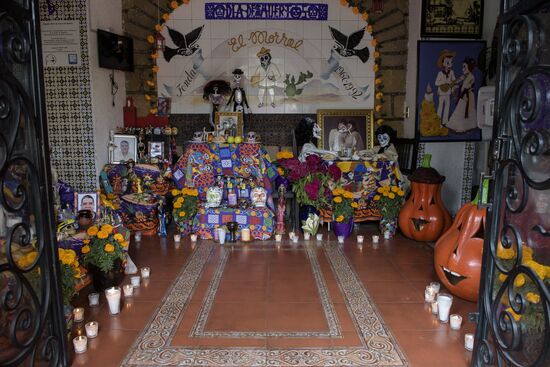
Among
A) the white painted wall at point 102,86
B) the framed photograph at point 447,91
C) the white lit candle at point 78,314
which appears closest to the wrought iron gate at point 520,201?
the white lit candle at point 78,314

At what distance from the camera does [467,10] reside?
5.50m

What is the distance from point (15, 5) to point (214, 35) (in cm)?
454

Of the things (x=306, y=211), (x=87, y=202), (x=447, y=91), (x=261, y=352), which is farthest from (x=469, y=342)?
(x=447, y=91)

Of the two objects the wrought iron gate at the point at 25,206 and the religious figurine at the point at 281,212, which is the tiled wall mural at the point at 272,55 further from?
the wrought iron gate at the point at 25,206

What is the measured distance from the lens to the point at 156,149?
547 centimetres

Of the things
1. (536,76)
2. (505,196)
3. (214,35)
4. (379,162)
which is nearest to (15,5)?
(536,76)

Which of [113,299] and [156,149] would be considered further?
[156,149]

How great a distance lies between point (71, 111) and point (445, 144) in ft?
15.3

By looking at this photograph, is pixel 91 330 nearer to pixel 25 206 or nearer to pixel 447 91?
pixel 25 206

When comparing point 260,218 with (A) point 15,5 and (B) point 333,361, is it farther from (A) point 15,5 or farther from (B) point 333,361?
(A) point 15,5

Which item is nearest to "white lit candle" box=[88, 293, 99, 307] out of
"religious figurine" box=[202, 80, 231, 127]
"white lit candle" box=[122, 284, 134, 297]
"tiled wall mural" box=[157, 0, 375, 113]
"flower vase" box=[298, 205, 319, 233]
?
"white lit candle" box=[122, 284, 134, 297]

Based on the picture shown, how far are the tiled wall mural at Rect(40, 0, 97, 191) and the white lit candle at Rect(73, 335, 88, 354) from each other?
2753mm

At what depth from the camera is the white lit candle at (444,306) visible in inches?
110

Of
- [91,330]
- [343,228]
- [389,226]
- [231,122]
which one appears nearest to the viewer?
[91,330]
